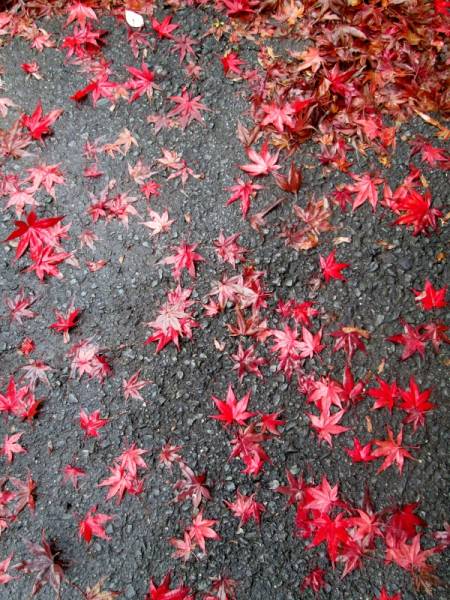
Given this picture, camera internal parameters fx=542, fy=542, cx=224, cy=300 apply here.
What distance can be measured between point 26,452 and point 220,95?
216cm

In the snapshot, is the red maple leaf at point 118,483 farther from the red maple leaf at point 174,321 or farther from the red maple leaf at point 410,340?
the red maple leaf at point 410,340

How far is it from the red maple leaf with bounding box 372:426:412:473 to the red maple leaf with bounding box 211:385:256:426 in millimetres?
606

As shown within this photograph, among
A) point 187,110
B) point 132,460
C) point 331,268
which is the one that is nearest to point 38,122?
point 187,110

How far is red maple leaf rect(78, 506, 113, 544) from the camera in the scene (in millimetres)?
2412

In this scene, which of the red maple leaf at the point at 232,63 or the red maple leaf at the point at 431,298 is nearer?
the red maple leaf at the point at 431,298

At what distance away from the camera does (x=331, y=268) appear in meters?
2.73

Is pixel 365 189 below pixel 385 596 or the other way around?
the other way around

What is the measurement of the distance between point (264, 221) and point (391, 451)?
1.29m

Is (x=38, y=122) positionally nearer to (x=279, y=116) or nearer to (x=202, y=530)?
(x=279, y=116)

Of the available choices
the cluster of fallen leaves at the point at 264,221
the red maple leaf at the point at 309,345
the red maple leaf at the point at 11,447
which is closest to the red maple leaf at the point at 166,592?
the cluster of fallen leaves at the point at 264,221

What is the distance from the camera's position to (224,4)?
3.20 meters

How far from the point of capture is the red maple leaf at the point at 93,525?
2.41m

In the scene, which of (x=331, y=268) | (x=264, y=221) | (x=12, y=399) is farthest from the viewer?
(x=264, y=221)

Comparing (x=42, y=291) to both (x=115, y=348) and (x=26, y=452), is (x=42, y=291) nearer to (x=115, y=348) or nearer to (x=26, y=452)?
(x=115, y=348)
